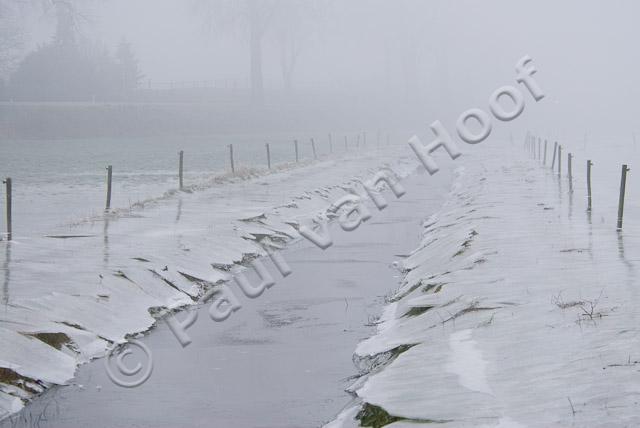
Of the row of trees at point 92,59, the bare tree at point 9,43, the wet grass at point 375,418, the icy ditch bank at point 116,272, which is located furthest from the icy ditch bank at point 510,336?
the row of trees at point 92,59

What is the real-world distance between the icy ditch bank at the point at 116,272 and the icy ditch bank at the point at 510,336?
3275 millimetres

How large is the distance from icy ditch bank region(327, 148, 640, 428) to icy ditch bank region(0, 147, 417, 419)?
3275 mm

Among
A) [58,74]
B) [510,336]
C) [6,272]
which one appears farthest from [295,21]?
[510,336]

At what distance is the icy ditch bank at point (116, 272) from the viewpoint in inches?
445

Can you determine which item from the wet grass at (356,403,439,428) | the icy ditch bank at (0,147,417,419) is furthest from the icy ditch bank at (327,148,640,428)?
the icy ditch bank at (0,147,417,419)

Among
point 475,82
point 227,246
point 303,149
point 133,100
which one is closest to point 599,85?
point 475,82

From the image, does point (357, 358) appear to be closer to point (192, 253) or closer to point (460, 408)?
point (460, 408)

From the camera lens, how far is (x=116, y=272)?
601 inches

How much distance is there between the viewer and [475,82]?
128m

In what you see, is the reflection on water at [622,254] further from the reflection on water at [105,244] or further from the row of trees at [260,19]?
the row of trees at [260,19]

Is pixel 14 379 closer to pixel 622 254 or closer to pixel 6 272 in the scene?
pixel 6 272

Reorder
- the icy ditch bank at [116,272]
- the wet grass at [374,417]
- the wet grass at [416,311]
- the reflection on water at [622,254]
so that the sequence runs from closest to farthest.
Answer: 1. the wet grass at [374,417]
2. the icy ditch bank at [116,272]
3. the wet grass at [416,311]
4. the reflection on water at [622,254]

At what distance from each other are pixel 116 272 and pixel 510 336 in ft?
22.4

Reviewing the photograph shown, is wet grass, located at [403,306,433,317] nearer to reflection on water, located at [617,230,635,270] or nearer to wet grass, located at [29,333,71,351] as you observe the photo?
reflection on water, located at [617,230,635,270]
